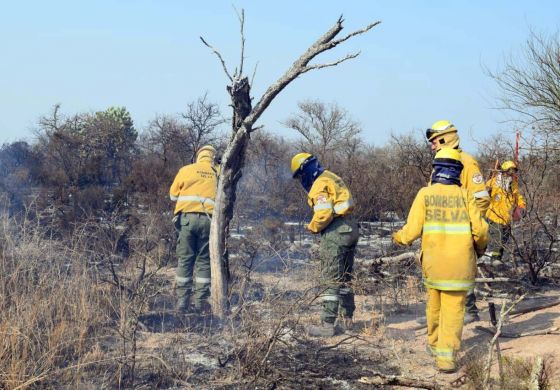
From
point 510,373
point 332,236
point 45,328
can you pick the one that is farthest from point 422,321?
point 45,328

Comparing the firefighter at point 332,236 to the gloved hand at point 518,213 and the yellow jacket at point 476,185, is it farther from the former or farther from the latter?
the gloved hand at point 518,213

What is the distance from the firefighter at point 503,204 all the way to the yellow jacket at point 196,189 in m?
3.42

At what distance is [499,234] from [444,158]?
3.09 m

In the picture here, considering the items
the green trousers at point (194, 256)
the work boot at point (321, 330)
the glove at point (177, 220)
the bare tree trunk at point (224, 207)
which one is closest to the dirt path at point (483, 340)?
the work boot at point (321, 330)

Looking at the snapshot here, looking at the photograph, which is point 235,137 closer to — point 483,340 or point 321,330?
point 321,330

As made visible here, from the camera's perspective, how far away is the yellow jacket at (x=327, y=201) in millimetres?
5570

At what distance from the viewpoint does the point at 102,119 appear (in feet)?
65.4

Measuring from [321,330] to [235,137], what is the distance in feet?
6.75

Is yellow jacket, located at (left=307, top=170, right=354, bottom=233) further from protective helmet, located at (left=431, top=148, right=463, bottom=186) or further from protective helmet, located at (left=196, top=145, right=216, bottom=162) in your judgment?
protective helmet, located at (left=196, top=145, right=216, bottom=162)

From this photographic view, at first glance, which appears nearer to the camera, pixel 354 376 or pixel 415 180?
pixel 354 376

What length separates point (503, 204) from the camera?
746 centimetres

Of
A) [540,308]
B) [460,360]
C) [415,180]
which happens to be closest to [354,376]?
[460,360]

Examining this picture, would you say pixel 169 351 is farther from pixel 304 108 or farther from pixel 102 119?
pixel 304 108

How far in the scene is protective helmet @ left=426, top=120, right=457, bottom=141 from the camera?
5.20m
